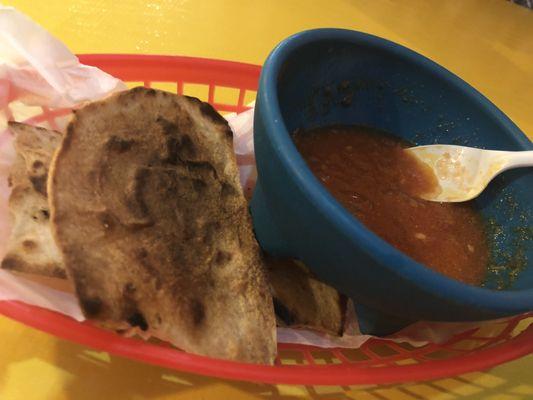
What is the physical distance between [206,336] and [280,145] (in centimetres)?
24

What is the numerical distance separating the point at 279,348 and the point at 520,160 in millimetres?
417

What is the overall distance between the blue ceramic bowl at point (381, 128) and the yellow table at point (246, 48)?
0.53 feet

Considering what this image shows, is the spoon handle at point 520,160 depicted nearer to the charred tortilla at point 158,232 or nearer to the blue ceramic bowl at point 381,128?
the blue ceramic bowl at point 381,128

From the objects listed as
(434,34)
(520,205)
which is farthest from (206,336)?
(434,34)

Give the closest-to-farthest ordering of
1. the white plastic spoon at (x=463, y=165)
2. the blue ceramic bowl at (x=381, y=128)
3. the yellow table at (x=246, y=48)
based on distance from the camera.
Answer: the blue ceramic bowl at (x=381, y=128) < the yellow table at (x=246, y=48) < the white plastic spoon at (x=463, y=165)

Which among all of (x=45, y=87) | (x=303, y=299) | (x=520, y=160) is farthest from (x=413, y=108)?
(x=45, y=87)

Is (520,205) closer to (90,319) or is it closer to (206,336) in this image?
(206,336)

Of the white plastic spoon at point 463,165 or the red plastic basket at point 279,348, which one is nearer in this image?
the red plastic basket at point 279,348

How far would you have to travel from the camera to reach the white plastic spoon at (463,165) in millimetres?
694

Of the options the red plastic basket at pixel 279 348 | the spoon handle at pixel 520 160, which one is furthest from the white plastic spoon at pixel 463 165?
the red plastic basket at pixel 279 348

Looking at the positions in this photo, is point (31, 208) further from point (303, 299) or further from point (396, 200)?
point (396, 200)

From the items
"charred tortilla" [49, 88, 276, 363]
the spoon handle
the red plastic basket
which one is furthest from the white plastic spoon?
"charred tortilla" [49, 88, 276, 363]

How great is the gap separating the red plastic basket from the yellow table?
5 centimetres

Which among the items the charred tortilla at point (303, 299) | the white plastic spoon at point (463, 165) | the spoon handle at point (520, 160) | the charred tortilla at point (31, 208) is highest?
the spoon handle at point (520, 160)
